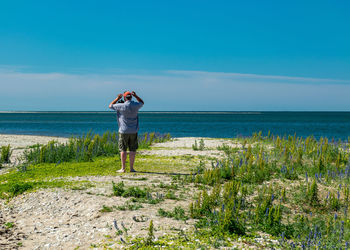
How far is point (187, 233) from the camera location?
4777 millimetres

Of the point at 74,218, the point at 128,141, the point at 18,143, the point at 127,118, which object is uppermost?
the point at 127,118

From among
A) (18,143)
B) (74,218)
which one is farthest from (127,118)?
(18,143)

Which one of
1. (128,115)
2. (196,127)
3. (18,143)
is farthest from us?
(196,127)

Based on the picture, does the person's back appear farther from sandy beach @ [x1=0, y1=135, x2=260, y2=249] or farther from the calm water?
the calm water

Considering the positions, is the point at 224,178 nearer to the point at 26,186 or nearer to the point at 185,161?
the point at 185,161

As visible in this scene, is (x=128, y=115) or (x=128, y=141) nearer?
(x=128, y=115)

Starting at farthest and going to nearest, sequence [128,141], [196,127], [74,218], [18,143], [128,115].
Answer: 1. [196,127]
2. [18,143]
3. [128,141]
4. [128,115]
5. [74,218]

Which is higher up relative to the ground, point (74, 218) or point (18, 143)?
point (74, 218)

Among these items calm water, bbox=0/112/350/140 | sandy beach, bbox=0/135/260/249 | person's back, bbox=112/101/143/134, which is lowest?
calm water, bbox=0/112/350/140

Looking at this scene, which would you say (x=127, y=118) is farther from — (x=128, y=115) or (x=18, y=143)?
(x=18, y=143)

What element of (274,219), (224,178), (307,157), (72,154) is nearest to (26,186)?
(72,154)

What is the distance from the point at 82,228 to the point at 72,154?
7255 millimetres

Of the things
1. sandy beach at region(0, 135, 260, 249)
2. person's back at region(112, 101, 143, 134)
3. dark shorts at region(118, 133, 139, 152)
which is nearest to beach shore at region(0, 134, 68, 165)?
dark shorts at region(118, 133, 139, 152)

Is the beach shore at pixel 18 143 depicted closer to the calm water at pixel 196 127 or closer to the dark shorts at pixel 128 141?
the dark shorts at pixel 128 141
